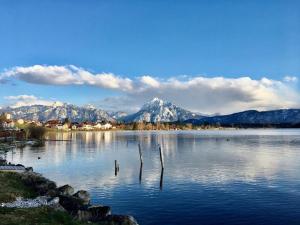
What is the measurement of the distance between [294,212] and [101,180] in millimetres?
34869

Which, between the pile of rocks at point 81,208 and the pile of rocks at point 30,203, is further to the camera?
the pile of rocks at point 30,203

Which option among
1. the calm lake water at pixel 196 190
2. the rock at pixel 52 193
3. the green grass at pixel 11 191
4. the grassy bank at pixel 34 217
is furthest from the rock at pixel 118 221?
the rock at pixel 52 193

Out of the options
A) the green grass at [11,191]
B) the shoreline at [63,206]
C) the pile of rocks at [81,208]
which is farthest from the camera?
the green grass at [11,191]

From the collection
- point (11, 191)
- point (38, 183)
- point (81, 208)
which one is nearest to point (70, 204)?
point (81, 208)

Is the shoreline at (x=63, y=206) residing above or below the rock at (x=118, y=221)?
above

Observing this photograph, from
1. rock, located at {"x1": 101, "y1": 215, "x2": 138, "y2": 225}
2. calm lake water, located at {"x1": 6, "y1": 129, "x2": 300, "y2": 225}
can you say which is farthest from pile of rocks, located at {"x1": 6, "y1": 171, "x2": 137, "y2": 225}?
calm lake water, located at {"x1": 6, "y1": 129, "x2": 300, "y2": 225}

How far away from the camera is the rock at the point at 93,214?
32513 millimetres

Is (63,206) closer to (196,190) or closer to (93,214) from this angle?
(93,214)

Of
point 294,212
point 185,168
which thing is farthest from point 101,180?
point 294,212

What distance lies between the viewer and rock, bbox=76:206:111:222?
107 ft

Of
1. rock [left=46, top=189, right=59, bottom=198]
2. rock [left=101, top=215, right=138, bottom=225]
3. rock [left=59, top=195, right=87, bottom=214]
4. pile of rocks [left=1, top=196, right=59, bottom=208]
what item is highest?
pile of rocks [left=1, top=196, right=59, bottom=208]

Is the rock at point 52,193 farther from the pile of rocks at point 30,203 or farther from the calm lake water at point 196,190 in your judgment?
the calm lake water at point 196,190

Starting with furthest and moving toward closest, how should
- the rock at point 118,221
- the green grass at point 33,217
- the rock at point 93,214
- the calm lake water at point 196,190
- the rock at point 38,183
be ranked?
the rock at point 38,183 → the calm lake water at point 196,190 → the rock at point 93,214 → the rock at point 118,221 → the green grass at point 33,217

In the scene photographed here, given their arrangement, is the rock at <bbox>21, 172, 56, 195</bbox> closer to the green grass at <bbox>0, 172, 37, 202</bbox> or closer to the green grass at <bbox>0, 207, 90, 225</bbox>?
the green grass at <bbox>0, 172, 37, 202</bbox>
